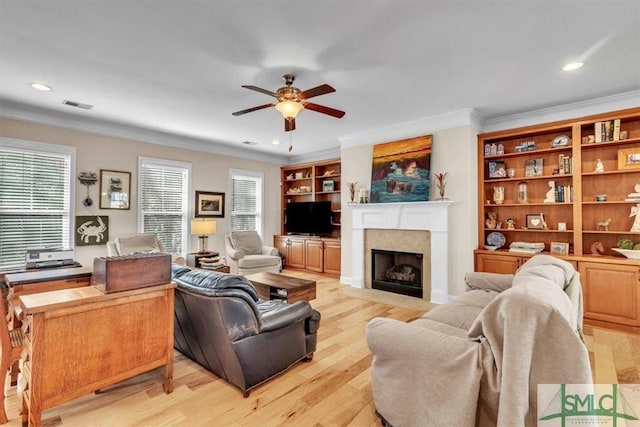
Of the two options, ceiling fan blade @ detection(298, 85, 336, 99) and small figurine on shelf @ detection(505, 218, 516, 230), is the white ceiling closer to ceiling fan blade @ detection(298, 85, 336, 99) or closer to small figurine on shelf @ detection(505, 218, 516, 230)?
ceiling fan blade @ detection(298, 85, 336, 99)

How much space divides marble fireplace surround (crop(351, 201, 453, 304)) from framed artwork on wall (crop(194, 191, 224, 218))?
2.72 metres

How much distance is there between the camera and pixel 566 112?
12.5 ft

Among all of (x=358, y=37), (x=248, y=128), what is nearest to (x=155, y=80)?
(x=248, y=128)

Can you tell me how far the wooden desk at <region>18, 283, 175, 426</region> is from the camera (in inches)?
65.5

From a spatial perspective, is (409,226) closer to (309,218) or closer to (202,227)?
(309,218)

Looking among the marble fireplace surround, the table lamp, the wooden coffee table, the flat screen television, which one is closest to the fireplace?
the marble fireplace surround

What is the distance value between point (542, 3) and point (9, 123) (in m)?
5.75

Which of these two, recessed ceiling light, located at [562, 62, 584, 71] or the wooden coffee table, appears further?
the wooden coffee table

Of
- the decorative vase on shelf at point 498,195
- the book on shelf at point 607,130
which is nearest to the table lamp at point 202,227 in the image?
the decorative vase on shelf at point 498,195

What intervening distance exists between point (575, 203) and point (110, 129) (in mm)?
Result: 6541

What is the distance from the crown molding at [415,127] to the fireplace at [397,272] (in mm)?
1867

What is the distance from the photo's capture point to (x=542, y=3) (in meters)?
2.00

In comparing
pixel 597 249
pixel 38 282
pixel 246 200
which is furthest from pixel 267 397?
pixel 246 200

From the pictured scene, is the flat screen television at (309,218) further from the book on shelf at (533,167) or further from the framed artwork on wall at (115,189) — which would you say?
the book on shelf at (533,167)
